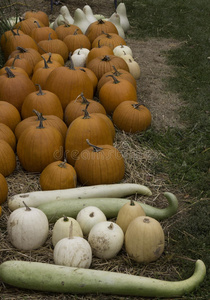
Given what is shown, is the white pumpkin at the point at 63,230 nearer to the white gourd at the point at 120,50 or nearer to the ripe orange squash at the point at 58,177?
the ripe orange squash at the point at 58,177

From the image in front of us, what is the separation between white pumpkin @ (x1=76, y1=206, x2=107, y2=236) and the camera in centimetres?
326

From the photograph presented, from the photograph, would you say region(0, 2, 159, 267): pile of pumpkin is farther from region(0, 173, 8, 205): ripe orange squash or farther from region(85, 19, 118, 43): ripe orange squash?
region(85, 19, 118, 43): ripe orange squash

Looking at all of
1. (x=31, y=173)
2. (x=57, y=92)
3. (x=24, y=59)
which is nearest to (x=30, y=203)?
(x=31, y=173)

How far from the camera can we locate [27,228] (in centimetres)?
312

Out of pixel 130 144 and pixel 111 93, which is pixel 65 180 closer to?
pixel 130 144

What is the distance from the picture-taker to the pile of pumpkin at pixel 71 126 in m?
3.15

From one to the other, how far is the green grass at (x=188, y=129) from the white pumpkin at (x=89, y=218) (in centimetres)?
58

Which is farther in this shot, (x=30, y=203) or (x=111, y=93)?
(x=111, y=93)

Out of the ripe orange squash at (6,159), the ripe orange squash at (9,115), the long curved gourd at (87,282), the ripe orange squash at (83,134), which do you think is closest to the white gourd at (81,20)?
the ripe orange squash at (9,115)

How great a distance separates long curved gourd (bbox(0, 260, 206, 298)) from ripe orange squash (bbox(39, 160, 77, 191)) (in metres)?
1.00

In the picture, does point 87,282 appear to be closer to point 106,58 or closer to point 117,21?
point 106,58

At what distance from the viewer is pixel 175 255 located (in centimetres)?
316

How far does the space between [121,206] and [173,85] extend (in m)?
3.18

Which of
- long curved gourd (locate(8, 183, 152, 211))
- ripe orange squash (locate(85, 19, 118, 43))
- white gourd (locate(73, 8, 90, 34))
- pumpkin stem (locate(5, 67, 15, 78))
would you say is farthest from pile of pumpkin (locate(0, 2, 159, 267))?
white gourd (locate(73, 8, 90, 34))
